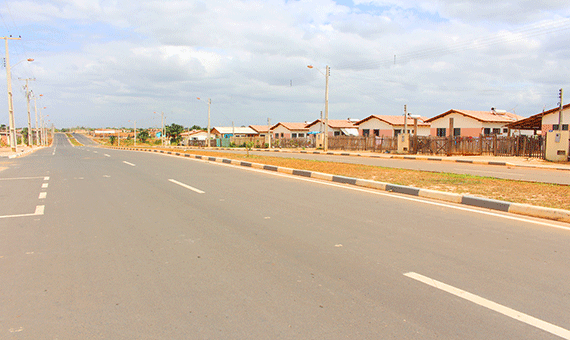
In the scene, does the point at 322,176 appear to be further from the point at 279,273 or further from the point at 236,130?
the point at 236,130

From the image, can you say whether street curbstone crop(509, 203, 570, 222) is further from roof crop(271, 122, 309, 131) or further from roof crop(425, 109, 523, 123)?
roof crop(271, 122, 309, 131)

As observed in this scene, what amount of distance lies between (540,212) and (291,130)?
63.4 metres

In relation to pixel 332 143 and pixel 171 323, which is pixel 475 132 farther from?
pixel 171 323

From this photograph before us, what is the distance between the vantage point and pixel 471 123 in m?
40.7

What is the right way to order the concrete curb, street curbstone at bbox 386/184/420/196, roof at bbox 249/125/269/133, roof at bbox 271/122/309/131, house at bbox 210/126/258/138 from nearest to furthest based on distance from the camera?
1. the concrete curb
2. street curbstone at bbox 386/184/420/196
3. roof at bbox 271/122/309/131
4. roof at bbox 249/125/269/133
5. house at bbox 210/126/258/138

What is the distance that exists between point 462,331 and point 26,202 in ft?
29.6

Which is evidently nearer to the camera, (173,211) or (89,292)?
(89,292)

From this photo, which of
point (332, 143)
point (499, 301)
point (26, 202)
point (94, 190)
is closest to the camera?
point (499, 301)

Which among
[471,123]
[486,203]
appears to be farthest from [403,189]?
[471,123]

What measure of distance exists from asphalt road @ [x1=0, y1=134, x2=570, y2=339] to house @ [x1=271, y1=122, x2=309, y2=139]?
206 ft

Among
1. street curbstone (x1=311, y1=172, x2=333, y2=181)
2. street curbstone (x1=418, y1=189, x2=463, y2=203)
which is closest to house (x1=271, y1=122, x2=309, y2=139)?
street curbstone (x1=311, y1=172, x2=333, y2=181)

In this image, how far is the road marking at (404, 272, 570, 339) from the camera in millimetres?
3163

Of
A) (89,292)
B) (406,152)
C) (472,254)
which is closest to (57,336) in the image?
(89,292)

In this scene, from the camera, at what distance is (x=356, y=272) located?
4.39m
